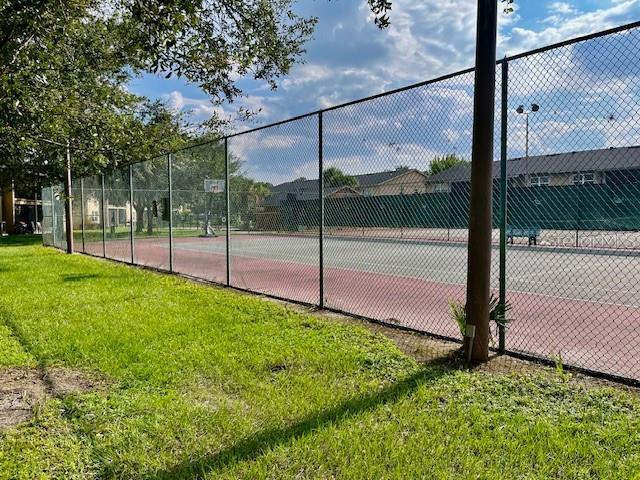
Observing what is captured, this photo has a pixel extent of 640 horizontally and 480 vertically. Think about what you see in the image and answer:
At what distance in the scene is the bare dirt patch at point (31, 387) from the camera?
3104 mm

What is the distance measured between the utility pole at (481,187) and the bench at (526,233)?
3.96ft

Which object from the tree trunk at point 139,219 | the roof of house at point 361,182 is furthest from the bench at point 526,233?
the tree trunk at point 139,219

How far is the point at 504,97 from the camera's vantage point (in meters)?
4.05

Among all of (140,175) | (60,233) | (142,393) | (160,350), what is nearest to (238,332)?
(160,350)

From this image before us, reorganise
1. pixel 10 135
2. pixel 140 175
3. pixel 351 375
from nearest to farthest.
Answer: pixel 351 375
pixel 10 135
pixel 140 175

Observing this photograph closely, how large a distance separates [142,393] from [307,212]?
3945mm

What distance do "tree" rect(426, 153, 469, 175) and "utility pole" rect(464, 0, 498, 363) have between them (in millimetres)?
598

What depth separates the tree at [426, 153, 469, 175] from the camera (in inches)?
180

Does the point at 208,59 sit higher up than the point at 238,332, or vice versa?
the point at 208,59

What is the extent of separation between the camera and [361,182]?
5.91 metres

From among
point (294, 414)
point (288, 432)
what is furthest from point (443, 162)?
point (288, 432)

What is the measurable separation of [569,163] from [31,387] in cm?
452

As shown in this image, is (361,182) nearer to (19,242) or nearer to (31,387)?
(31,387)

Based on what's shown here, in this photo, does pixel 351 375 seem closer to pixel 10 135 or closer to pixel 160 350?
pixel 160 350
